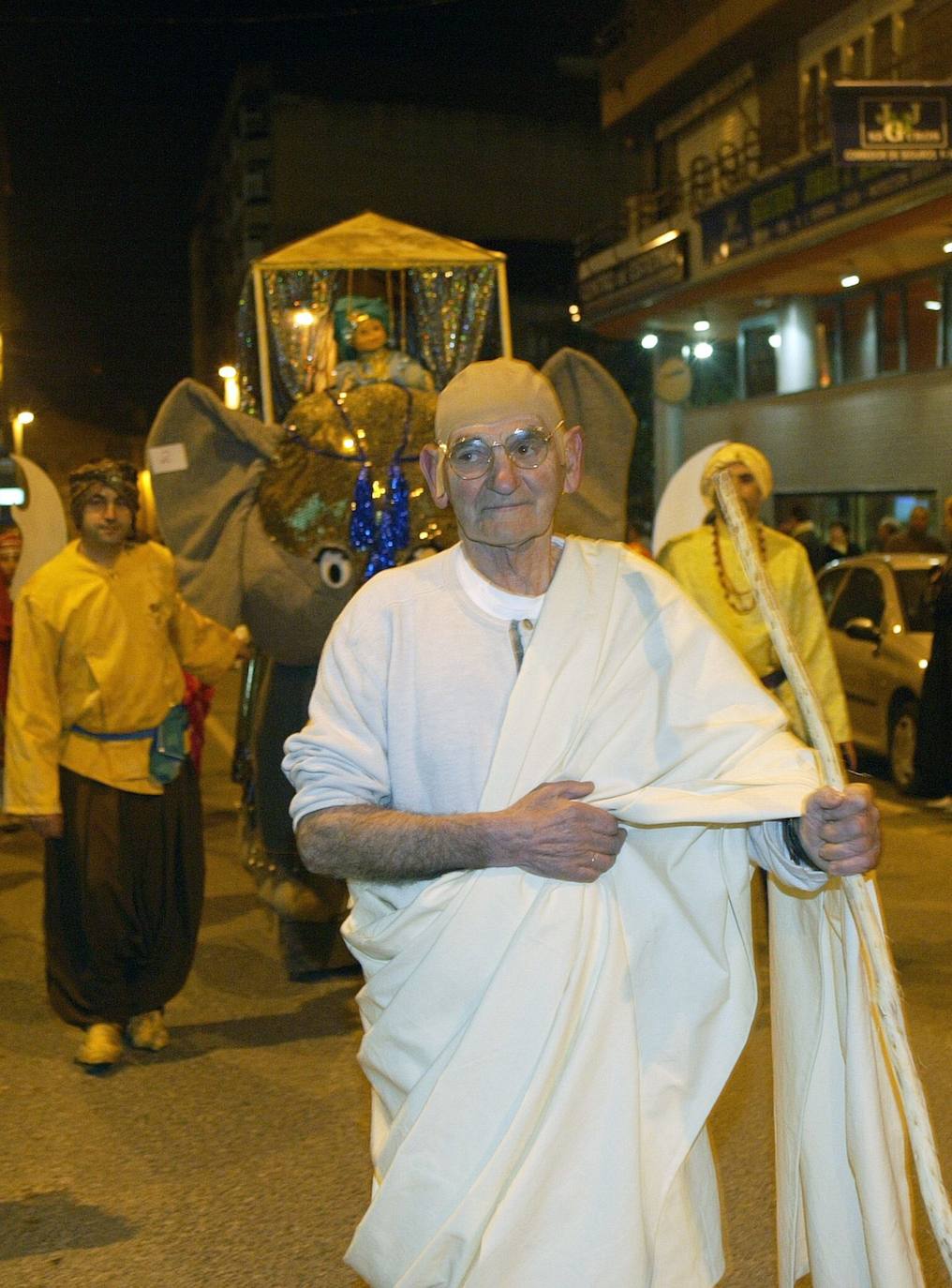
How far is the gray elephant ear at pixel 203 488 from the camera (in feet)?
20.2

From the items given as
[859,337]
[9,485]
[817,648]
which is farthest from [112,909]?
[859,337]

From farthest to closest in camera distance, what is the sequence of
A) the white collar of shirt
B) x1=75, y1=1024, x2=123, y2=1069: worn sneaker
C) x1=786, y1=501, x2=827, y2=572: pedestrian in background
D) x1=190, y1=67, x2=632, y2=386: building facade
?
x1=190, y1=67, x2=632, y2=386: building facade < x1=786, y1=501, x2=827, y2=572: pedestrian in background < x1=75, y1=1024, x2=123, y2=1069: worn sneaker < the white collar of shirt

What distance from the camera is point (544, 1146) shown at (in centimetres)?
270

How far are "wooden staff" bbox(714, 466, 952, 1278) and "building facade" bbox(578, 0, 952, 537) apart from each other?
1782cm

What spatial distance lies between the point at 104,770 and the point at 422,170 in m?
41.2

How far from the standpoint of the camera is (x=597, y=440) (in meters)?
6.19

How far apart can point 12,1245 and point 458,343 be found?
4455 mm

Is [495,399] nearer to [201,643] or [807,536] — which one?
[201,643]

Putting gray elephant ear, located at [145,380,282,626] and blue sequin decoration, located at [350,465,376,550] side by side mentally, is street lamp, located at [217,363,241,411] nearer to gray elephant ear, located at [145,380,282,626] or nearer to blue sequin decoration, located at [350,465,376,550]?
gray elephant ear, located at [145,380,282,626]

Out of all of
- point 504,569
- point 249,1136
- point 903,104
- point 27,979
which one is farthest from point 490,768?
point 903,104

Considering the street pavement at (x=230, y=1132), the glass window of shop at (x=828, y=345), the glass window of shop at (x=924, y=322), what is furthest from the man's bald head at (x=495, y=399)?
the glass window of shop at (x=828, y=345)

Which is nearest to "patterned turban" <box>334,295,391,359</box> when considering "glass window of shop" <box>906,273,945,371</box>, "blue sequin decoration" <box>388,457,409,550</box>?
"blue sequin decoration" <box>388,457,409,550</box>

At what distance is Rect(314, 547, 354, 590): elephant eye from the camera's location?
20.2 ft

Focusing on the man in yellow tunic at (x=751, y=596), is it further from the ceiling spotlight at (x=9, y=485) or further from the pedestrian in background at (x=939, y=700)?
the pedestrian in background at (x=939, y=700)
